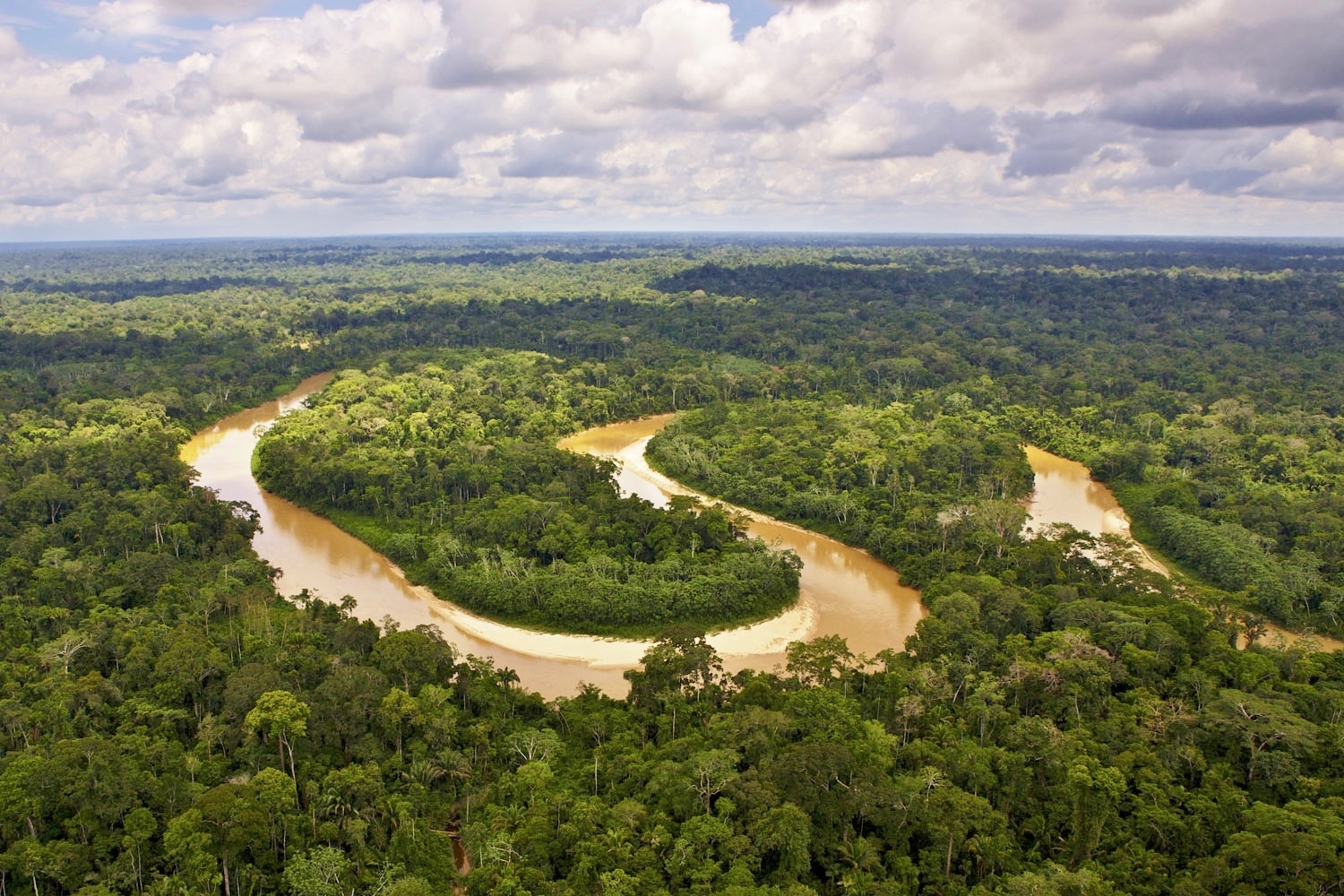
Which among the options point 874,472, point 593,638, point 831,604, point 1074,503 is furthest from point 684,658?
point 1074,503

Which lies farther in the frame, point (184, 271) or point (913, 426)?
point (184, 271)

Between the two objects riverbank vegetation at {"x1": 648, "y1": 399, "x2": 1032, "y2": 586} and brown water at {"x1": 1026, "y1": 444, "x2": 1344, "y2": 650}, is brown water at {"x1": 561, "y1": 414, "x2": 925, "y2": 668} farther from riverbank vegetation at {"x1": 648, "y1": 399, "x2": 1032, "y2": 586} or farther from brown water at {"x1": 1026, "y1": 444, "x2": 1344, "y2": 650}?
brown water at {"x1": 1026, "y1": 444, "x2": 1344, "y2": 650}

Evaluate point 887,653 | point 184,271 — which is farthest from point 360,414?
point 184,271

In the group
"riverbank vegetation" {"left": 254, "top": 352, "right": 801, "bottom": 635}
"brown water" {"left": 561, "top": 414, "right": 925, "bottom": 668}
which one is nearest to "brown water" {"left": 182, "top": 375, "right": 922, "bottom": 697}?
"brown water" {"left": 561, "top": 414, "right": 925, "bottom": 668}

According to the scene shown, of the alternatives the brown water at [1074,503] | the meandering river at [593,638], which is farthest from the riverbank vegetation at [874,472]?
the brown water at [1074,503]

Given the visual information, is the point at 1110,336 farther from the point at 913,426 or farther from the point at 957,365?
the point at 913,426

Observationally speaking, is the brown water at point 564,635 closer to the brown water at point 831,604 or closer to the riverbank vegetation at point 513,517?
the brown water at point 831,604
